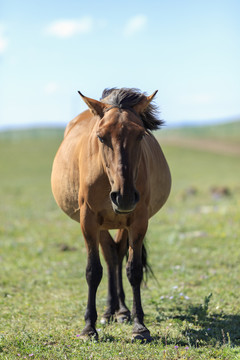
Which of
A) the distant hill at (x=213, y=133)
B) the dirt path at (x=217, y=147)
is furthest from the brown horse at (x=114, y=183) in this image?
the distant hill at (x=213, y=133)

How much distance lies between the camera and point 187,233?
11359mm

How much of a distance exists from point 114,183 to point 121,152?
310 mm

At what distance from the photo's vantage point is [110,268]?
6215mm

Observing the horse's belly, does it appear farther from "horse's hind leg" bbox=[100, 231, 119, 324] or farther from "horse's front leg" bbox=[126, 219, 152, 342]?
"horse's front leg" bbox=[126, 219, 152, 342]

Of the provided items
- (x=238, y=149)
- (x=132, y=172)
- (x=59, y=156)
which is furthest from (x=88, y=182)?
(x=238, y=149)

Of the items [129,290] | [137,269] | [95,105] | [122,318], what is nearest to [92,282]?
[137,269]

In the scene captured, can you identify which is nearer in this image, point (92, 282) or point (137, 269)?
point (137, 269)

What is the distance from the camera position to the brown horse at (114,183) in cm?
436

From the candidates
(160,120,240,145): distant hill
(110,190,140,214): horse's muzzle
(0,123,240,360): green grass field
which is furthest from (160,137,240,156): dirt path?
(110,190,140,214): horse's muzzle

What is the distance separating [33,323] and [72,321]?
51 cm

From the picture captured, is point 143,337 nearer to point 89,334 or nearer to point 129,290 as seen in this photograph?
point 89,334

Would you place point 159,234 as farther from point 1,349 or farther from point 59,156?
point 1,349

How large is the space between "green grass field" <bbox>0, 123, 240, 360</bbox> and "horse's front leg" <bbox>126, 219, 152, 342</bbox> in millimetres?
142

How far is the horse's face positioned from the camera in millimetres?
4219
